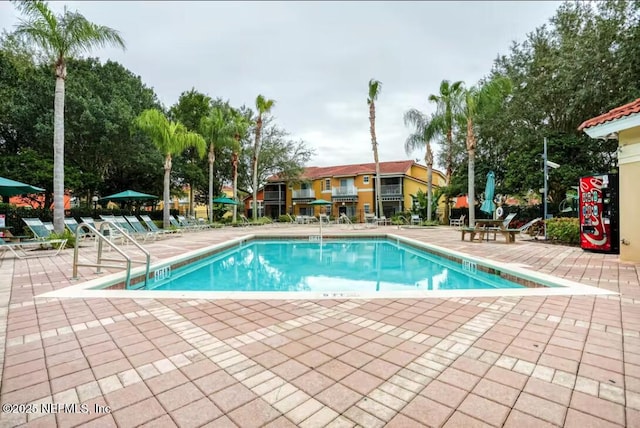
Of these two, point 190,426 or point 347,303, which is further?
point 347,303

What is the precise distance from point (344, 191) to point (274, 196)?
31.8 ft

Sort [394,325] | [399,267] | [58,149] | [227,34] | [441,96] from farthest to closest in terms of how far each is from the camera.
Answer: [441,96]
[227,34]
[58,149]
[399,267]
[394,325]

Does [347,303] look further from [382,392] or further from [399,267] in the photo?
[399,267]

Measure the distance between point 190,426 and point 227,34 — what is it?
13.8m

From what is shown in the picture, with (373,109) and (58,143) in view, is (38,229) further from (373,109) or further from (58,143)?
(373,109)

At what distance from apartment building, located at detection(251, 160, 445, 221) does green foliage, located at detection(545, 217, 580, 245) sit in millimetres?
19260

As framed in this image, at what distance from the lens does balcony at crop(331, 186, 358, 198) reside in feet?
111

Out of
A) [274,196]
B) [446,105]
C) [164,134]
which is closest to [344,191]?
[274,196]

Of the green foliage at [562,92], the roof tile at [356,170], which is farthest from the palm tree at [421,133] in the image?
the roof tile at [356,170]

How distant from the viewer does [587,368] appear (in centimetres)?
221

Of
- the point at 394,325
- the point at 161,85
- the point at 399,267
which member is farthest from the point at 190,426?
the point at 161,85

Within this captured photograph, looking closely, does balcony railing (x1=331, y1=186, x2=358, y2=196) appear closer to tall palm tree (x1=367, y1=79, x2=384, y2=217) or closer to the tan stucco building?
tall palm tree (x1=367, y1=79, x2=384, y2=217)

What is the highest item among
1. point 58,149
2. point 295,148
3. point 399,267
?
point 295,148

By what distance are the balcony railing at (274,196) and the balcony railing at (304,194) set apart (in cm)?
188
